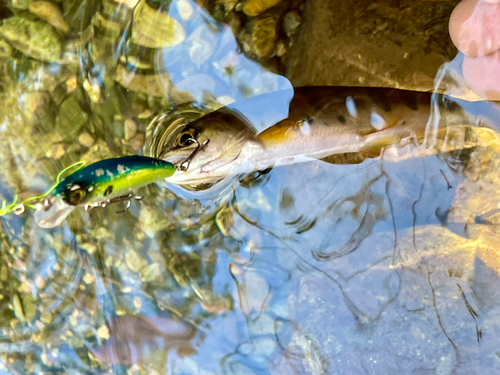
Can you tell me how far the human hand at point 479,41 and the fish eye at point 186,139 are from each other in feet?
5.97

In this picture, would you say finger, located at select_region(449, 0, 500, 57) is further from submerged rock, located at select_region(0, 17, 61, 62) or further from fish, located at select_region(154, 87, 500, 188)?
submerged rock, located at select_region(0, 17, 61, 62)

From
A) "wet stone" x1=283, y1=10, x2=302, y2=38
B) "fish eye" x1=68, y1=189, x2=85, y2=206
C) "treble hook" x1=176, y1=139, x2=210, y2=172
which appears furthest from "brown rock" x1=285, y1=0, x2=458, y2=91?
"fish eye" x1=68, y1=189, x2=85, y2=206

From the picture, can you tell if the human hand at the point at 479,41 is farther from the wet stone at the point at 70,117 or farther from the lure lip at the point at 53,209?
the wet stone at the point at 70,117

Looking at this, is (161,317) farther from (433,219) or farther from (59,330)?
(433,219)

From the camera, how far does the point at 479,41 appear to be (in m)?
2.33

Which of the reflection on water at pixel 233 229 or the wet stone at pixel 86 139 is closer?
the reflection on water at pixel 233 229

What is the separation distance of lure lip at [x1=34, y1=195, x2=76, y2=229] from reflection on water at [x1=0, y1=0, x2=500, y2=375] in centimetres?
124

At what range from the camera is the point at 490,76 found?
2379mm

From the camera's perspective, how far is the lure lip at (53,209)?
1145 millimetres

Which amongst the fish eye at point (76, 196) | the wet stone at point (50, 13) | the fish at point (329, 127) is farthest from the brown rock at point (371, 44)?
the fish eye at point (76, 196)

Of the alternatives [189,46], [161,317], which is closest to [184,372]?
[161,317]

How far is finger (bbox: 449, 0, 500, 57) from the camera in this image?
87.0 inches

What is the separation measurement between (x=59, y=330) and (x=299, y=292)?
6.35 feet

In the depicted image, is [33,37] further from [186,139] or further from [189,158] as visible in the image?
[189,158]
